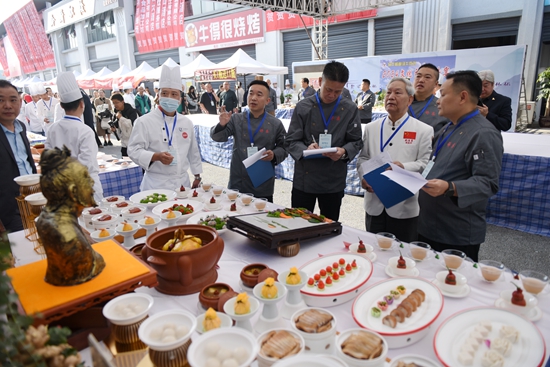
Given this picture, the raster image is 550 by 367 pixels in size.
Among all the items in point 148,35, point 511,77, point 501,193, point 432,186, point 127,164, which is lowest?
point 501,193

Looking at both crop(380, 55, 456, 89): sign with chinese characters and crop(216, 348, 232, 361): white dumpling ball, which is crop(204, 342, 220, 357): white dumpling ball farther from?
crop(380, 55, 456, 89): sign with chinese characters

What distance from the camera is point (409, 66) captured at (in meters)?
8.47

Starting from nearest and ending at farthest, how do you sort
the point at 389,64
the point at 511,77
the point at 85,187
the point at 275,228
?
the point at 85,187 < the point at 275,228 < the point at 511,77 < the point at 389,64

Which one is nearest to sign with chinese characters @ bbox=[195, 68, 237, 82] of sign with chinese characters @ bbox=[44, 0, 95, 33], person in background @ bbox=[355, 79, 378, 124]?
person in background @ bbox=[355, 79, 378, 124]

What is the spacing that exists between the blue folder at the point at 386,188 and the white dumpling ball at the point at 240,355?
140 cm

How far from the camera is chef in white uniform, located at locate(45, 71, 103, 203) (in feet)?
9.20

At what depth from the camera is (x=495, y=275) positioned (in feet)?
4.44

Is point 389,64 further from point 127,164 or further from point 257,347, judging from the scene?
point 257,347

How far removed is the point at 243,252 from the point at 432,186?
1004 mm

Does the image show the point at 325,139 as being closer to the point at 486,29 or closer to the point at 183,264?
the point at 183,264

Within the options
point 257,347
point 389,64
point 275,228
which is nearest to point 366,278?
point 275,228

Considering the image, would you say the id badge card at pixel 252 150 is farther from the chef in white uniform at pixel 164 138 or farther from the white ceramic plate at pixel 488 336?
the white ceramic plate at pixel 488 336

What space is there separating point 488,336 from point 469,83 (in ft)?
4.47

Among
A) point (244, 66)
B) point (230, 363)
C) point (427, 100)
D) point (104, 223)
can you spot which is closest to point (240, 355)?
point (230, 363)
